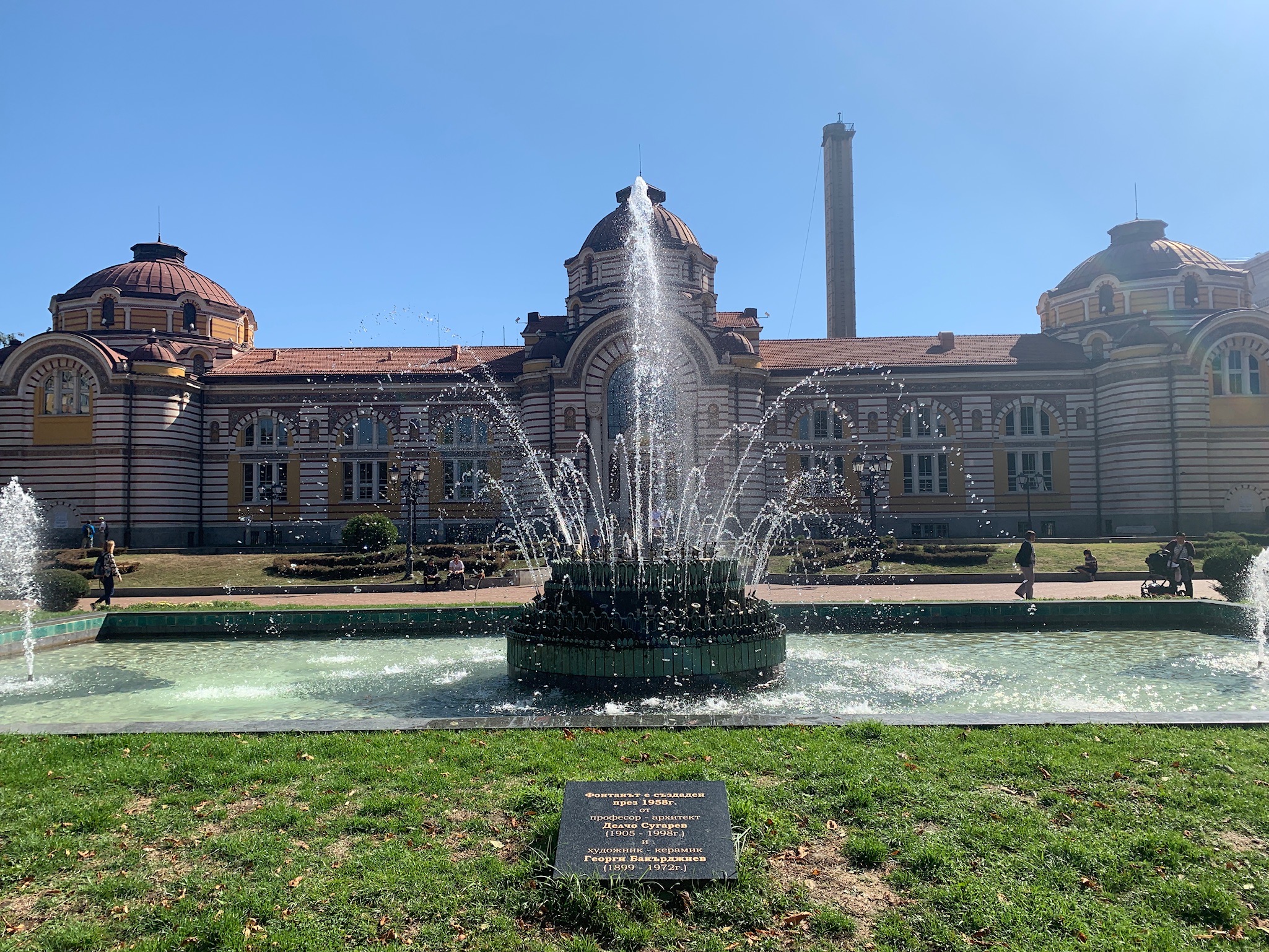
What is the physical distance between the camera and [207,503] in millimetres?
42656

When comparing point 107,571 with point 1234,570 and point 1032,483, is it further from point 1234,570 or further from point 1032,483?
point 1032,483

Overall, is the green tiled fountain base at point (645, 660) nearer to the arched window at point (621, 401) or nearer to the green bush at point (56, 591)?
the green bush at point (56, 591)

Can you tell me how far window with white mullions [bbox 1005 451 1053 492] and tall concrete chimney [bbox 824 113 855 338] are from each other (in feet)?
92.5

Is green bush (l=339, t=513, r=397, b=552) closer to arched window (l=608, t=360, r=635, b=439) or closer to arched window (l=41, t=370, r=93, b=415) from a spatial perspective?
arched window (l=608, t=360, r=635, b=439)

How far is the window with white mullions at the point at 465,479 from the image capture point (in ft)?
142

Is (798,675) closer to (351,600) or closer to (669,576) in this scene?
(669,576)

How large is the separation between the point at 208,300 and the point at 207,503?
12719 mm

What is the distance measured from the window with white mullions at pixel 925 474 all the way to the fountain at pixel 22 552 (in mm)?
36591

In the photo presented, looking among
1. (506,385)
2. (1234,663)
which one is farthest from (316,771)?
(506,385)

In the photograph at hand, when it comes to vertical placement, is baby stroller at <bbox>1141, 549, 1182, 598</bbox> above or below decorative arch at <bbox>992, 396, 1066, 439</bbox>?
below

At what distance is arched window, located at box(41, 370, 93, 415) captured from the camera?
1576 inches

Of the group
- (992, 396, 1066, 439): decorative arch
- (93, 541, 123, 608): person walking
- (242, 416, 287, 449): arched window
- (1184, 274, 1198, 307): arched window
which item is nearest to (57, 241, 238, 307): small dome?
(242, 416, 287, 449): arched window

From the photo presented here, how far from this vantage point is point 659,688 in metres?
10.2

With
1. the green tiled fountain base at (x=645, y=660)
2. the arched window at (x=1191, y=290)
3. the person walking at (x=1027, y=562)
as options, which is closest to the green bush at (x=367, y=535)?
the person walking at (x=1027, y=562)
